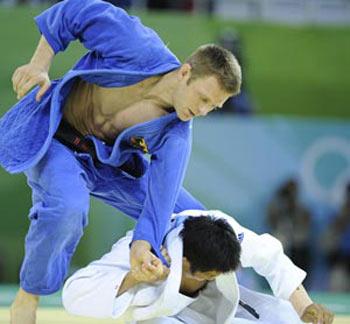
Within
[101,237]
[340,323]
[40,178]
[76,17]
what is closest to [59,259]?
[40,178]

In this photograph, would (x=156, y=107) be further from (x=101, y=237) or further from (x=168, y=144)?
(x=101, y=237)

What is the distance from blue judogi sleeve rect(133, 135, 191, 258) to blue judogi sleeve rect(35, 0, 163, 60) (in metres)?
0.38

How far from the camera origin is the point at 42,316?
15.8 feet

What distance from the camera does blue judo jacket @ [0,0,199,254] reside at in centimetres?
376

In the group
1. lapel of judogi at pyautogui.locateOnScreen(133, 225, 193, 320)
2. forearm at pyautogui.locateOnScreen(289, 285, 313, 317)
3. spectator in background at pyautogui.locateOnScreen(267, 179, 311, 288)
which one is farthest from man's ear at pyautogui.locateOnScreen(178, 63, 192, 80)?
spectator in background at pyautogui.locateOnScreen(267, 179, 311, 288)

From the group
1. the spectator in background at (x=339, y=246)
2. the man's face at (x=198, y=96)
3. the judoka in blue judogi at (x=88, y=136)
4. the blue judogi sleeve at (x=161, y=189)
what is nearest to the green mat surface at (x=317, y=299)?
the spectator in background at (x=339, y=246)

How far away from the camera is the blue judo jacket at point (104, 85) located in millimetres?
3764

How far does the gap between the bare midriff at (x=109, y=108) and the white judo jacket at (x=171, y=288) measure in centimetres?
42

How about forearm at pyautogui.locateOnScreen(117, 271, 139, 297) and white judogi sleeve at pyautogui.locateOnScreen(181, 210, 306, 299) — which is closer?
forearm at pyautogui.locateOnScreen(117, 271, 139, 297)

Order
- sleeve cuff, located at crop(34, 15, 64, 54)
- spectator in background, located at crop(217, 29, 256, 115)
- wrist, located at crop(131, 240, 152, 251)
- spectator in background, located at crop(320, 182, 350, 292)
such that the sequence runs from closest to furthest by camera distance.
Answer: wrist, located at crop(131, 240, 152, 251), sleeve cuff, located at crop(34, 15, 64, 54), spectator in background, located at crop(320, 182, 350, 292), spectator in background, located at crop(217, 29, 256, 115)

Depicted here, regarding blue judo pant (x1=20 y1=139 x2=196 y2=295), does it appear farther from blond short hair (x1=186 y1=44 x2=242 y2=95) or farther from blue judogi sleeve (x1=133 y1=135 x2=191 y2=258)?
blond short hair (x1=186 y1=44 x2=242 y2=95)

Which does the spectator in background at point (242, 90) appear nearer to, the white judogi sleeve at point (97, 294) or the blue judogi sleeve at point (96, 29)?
the blue judogi sleeve at point (96, 29)

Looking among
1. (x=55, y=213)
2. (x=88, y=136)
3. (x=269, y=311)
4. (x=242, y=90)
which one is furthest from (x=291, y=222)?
(x=55, y=213)

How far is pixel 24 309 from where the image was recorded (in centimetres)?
385
